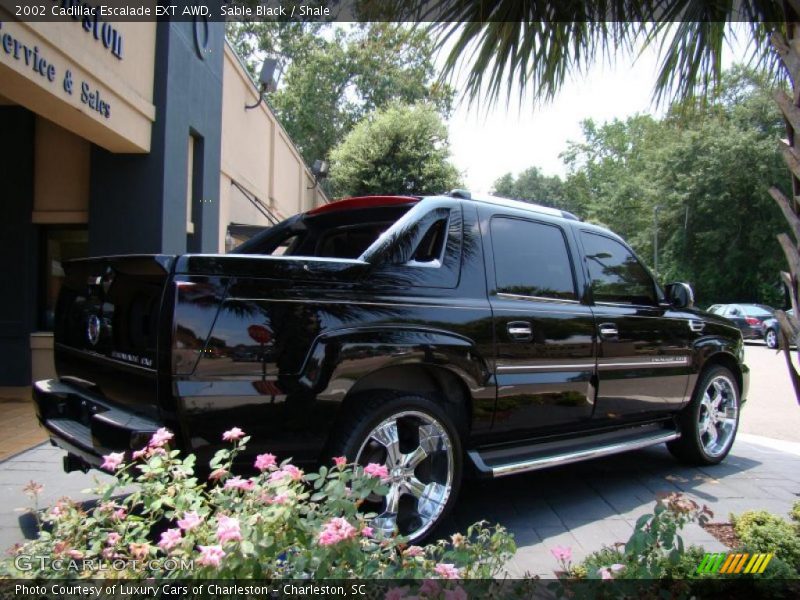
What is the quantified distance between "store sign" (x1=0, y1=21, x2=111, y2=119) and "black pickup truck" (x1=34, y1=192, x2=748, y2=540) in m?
2.67

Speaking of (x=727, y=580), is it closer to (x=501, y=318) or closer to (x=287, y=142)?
(x=501, y=318)

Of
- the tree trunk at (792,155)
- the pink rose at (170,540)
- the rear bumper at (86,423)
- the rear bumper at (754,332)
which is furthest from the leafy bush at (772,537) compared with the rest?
the rear bumper at (754,332)

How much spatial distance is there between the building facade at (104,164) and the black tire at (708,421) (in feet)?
19.9

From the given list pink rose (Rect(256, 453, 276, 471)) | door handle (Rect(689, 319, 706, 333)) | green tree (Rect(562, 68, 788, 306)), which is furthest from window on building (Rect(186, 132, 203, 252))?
green tree (Rect(562, 68, 788, 306))

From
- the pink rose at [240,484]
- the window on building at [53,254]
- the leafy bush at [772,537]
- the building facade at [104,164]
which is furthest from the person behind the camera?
the window on building at [53,254]

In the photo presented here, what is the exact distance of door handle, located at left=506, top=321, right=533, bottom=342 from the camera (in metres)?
3.61

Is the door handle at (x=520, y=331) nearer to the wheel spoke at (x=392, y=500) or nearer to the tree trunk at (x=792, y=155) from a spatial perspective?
the wheel spoke at (x=392, y=500)

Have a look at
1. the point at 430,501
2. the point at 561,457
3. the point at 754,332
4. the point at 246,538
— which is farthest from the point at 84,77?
the point at 754,332

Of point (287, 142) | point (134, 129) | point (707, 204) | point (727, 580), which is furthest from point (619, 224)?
point (727, 580)

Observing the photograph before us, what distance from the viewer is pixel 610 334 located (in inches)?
166

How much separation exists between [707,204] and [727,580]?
34.8 metres

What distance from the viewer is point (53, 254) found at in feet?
27.8

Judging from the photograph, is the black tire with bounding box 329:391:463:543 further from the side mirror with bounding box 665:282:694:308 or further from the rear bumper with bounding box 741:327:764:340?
the rear bumper with bounding box 741:327:764:340

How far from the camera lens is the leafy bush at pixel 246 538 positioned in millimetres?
1696
